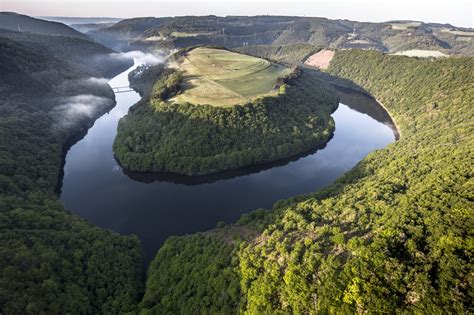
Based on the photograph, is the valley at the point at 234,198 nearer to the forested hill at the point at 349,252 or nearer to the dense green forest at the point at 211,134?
the forested hill at the point at 349,252

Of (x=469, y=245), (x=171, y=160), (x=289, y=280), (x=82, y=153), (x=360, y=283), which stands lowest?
(x=82, y=153)

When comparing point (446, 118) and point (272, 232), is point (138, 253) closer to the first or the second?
point (272, 232)

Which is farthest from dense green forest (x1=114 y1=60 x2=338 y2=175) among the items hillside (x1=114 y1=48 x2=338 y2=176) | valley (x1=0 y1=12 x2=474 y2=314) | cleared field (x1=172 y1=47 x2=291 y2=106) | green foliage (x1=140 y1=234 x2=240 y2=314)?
green foliage (x1=140 y1=234 x2=240 y2=314)

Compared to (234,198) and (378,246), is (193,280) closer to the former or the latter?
(378,246)

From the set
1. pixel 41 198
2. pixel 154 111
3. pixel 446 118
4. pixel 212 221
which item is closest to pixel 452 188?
pixel 212 221

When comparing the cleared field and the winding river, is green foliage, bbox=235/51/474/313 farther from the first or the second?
the cleared field

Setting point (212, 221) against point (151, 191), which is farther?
point (151, 191)
